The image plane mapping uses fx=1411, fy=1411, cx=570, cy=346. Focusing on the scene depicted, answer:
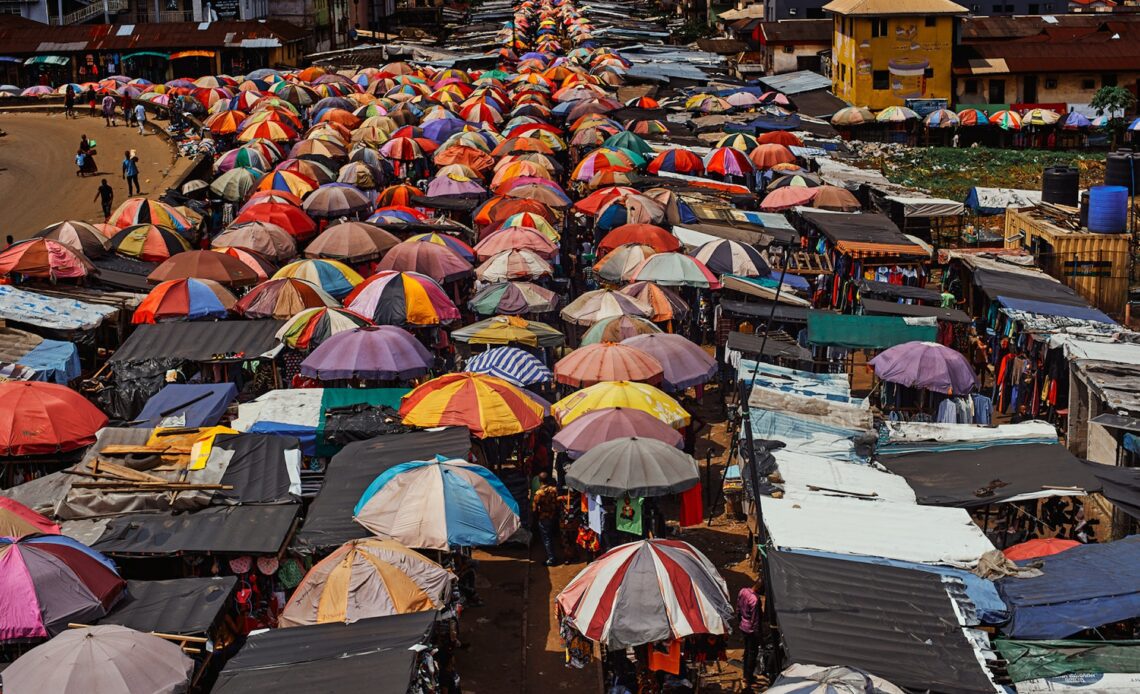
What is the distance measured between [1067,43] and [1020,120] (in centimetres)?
1089

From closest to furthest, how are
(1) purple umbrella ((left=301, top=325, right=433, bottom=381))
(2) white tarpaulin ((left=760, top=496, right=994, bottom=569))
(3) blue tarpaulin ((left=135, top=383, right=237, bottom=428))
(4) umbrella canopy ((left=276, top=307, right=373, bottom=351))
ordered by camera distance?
(2) white tarpaulin ((left=760, top=496, right=994, bottom=569)), (3) blue tarpaulin ((left=135, top=383, right=237, bottom=428)), (1) purple umbrella ((left=301, top=325, right=433, bottom=381)), (4) umbrella canopy ((left=276, top=307, right=373, bottom=351))

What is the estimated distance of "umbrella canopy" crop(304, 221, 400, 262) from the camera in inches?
929

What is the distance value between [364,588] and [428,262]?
448 inches

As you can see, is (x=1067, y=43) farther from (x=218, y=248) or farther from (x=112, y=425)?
(x=112, y=425)

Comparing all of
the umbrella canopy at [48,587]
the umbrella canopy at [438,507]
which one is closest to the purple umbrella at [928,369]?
the umbrella canopy at [438,507]

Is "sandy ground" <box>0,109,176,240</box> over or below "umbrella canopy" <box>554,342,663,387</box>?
over

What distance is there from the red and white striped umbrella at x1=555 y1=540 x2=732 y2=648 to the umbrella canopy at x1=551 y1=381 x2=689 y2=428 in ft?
13.3

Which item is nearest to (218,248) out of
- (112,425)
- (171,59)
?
(112,425)

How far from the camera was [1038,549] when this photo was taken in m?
12.9

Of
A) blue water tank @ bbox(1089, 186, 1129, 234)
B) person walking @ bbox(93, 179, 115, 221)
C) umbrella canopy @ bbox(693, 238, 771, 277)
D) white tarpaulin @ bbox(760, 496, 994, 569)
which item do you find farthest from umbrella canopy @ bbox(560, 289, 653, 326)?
person walking @ bbox(93, 179, 115, 221)

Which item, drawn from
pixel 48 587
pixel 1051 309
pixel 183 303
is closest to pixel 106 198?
pixel 183 303

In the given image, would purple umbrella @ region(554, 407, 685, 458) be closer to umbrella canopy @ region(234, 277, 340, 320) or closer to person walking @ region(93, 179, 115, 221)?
umbrella canopy @ region(234, 277, 340, 320)

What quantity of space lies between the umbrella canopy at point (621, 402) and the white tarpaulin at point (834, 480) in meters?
1.56

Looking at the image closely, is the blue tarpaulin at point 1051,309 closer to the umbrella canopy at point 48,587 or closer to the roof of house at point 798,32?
the umbrella canopy at point 48,587
